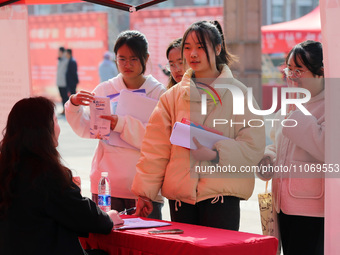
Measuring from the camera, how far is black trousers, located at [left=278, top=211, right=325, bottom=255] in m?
3.21

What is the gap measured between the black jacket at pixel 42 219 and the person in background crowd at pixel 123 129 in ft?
3.95

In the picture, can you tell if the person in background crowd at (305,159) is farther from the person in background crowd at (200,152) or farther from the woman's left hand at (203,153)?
the woman's left hand at (203,153)

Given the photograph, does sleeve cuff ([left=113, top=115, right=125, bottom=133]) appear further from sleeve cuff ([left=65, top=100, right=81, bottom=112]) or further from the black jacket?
the black jacket

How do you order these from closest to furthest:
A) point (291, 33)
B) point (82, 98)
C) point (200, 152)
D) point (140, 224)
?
point (140, 224), point (200, 152), point (82, 98), point (291, 33)

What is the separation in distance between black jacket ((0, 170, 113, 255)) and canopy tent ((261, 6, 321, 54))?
428 inches

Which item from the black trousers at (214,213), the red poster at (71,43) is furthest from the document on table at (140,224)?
the red poster at (71,43)

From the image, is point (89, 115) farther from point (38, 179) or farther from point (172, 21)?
point (172, 21)

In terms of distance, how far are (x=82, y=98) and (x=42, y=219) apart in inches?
53.1

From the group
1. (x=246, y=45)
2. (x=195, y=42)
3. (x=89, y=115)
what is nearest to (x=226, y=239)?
(x=195, y=42)

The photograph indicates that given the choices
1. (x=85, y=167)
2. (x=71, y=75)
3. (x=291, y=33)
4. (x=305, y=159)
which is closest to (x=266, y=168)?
(x=305, y=159)

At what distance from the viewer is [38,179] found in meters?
2.69

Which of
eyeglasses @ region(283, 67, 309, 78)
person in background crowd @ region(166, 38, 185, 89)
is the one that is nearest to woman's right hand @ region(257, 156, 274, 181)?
eyeglasses @ region(283, 67, 309, 78)

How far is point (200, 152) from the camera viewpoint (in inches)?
127

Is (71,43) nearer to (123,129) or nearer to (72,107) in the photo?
(72,107)
